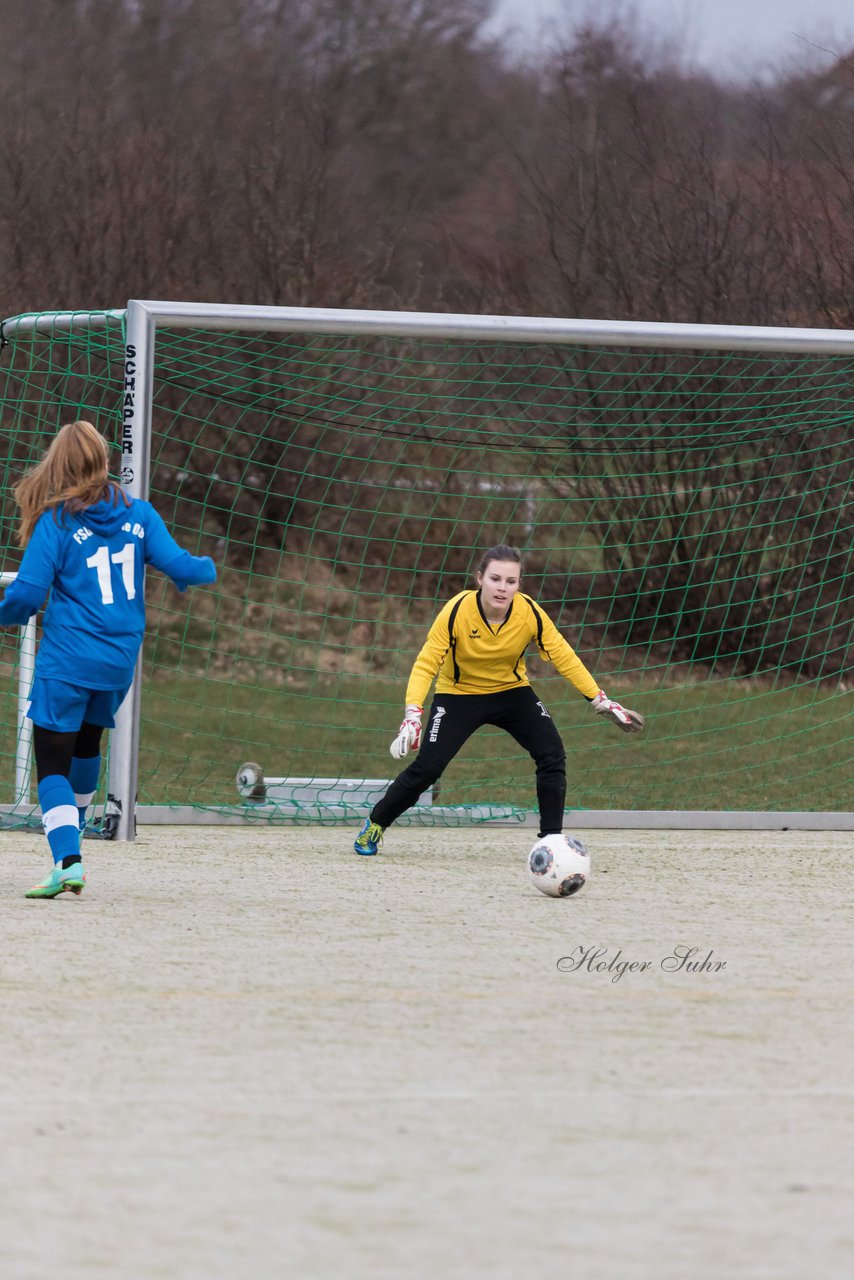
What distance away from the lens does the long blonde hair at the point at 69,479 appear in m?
6.09

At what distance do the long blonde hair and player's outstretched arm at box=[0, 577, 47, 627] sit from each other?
0.24m

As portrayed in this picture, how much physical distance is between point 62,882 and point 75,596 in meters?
0.93

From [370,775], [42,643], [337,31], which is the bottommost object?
[370,775]

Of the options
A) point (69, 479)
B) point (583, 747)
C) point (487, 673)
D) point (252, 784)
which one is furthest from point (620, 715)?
point (583, 747)

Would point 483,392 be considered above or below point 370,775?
above

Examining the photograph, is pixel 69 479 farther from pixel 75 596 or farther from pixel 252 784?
pixel 252 784

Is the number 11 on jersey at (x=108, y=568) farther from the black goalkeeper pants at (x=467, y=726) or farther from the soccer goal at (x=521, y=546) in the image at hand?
the soccer goal at (x=521, y=546)

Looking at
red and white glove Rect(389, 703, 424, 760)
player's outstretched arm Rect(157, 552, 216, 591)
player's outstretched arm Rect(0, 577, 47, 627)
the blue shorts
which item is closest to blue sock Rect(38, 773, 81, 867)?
the blue shorts

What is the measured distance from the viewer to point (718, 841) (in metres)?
8.57

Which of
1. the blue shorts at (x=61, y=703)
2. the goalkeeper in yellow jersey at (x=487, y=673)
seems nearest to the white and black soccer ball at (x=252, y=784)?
the goalkeeper in yellow jersey at (x=487, y=673)

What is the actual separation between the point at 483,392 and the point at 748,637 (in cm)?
261

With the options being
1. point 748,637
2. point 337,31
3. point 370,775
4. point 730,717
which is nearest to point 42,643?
point 370,775

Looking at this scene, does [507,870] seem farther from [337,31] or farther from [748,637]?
[337,31]

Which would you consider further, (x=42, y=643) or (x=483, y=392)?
(x=483, y=392)
